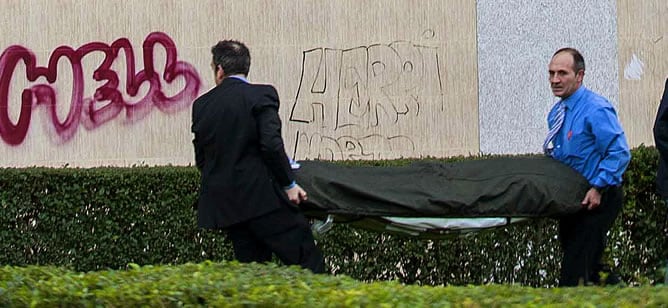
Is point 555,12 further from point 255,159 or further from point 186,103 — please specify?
point 255,159

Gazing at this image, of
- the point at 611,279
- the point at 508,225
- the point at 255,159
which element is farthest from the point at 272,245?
the point at 611,279

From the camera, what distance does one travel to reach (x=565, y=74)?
7.53 m

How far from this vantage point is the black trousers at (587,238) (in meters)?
7.39

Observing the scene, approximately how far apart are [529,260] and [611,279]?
4.85ft

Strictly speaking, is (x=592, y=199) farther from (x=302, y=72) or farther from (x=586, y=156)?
(x=302, y=72)

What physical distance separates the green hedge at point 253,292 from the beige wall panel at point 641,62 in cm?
568

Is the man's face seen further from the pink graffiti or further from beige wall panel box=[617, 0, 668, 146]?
the pink graffiti

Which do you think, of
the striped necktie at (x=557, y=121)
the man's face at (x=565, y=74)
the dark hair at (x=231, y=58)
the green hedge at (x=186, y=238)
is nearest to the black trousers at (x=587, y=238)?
the striped necktie at (x=557, y=121)

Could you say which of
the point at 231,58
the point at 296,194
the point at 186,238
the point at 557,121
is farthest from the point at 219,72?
the point at 186,238

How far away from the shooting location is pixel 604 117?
289 inches

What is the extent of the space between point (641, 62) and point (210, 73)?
11.5ft

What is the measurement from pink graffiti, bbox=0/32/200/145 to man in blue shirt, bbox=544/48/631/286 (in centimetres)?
399

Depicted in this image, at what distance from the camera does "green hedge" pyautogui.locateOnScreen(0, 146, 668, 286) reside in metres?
8.92

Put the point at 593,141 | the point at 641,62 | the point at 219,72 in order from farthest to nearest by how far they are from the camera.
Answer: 1. the point at 641,62
2. the point at 219,72
3. the point at 593,141
